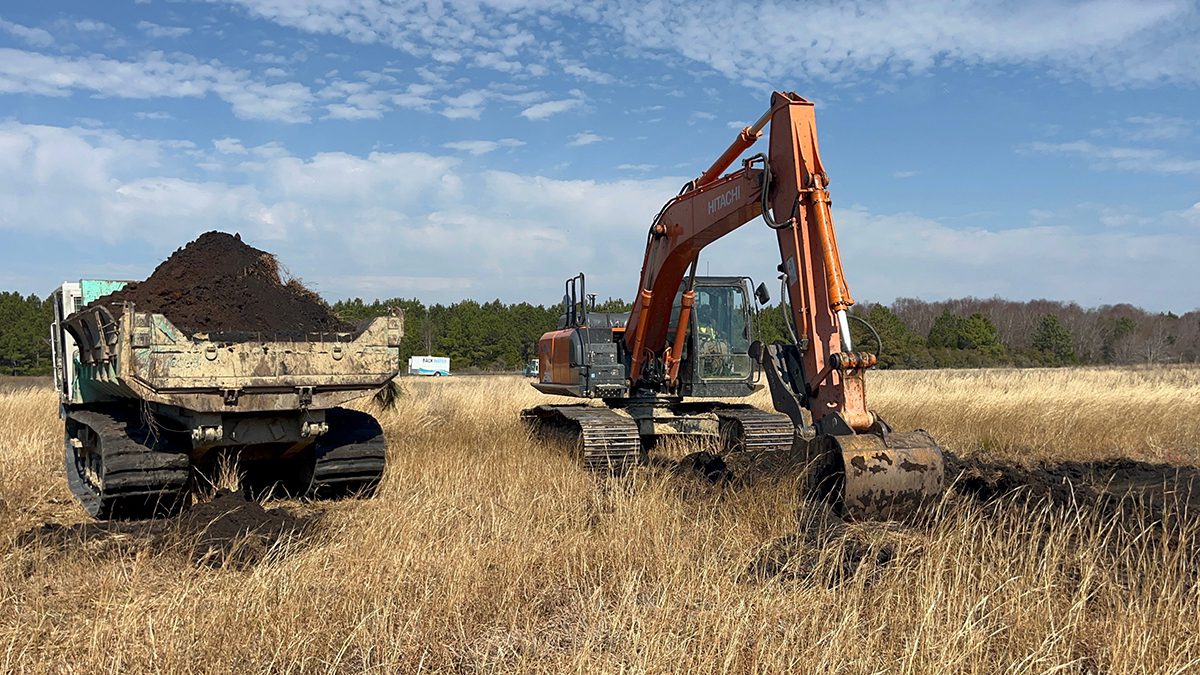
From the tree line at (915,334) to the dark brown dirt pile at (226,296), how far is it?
32608 mm

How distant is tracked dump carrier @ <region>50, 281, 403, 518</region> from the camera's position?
7035 millimetres

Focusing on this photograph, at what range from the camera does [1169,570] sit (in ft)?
14.1

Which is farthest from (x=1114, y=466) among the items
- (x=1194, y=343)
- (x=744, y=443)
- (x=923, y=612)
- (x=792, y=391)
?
(x=1194, y=343)

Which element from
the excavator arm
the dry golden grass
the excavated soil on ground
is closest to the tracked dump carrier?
the excavated soil on ground

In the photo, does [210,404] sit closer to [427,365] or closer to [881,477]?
[881,477]

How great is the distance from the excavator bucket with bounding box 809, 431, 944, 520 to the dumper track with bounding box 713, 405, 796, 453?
12.0ft

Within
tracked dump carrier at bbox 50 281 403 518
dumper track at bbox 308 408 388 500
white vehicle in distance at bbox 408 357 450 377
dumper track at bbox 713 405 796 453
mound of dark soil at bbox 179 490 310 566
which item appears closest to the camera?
mound of dark soil at bbox 179 490 310 566

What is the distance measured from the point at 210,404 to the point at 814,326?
454 cm

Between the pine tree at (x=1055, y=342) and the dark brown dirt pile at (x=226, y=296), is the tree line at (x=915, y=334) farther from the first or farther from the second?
the dark brown dirt pile at (x=226, y=296)

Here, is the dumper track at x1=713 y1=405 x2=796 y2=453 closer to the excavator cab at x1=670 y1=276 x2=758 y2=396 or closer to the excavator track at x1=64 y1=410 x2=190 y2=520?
the excavator cab at x1=670 y1=276 x2=758 y2=396

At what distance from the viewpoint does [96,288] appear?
926 centimetres

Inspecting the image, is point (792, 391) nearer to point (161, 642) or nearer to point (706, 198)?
point (706, 198)

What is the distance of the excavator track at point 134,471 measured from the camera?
7391 millimetres

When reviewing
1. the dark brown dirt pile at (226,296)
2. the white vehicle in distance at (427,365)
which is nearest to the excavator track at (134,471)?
the dark brown dirt pile at (226,296)
